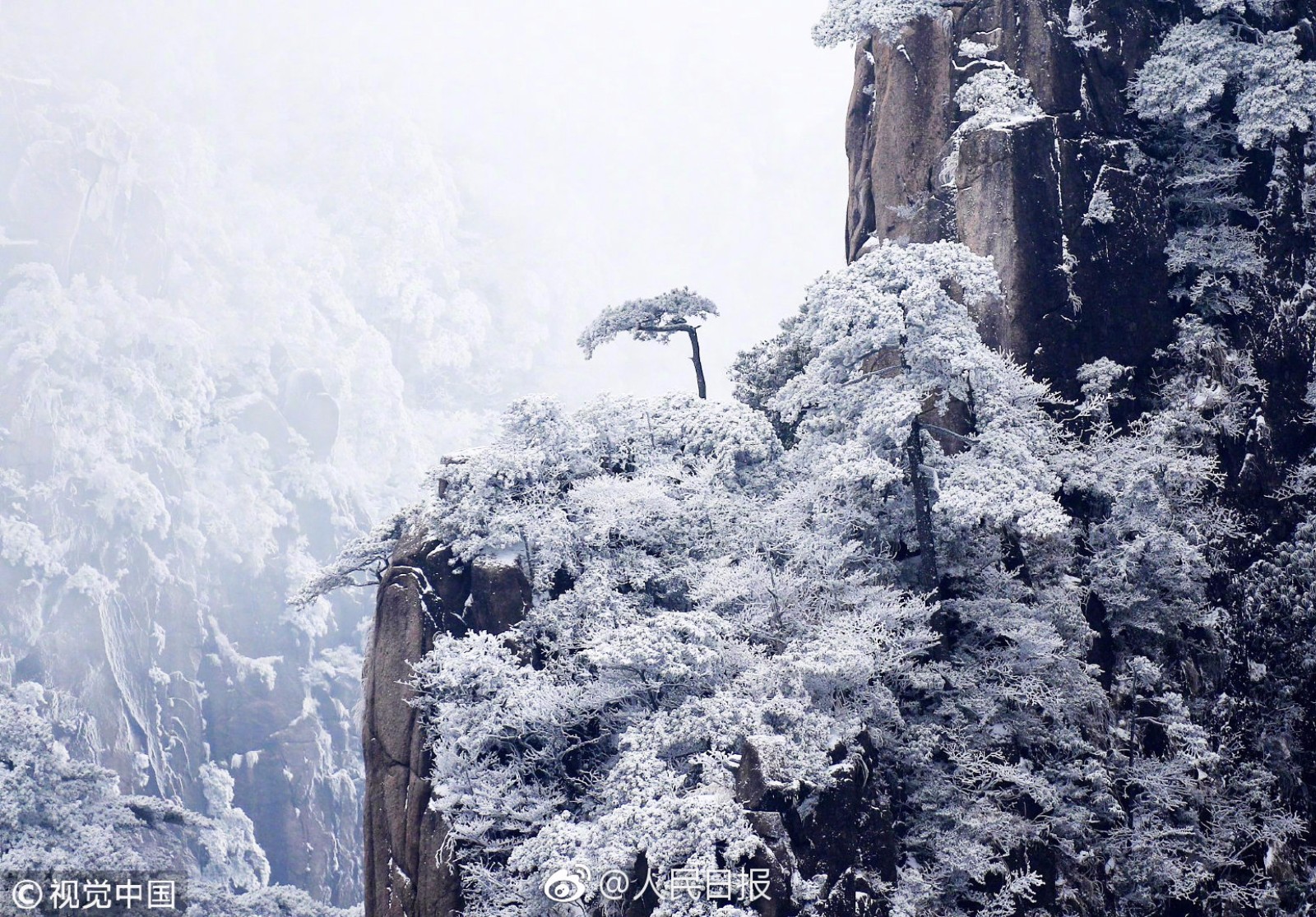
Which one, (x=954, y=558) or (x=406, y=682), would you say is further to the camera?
(x=406, y=682)

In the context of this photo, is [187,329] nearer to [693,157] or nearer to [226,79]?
[226,79]

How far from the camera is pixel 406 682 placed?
2627cm

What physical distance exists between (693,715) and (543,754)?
3.92 meters

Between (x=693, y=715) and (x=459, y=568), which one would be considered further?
(x=459, y=568)

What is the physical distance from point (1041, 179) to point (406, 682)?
17.9m

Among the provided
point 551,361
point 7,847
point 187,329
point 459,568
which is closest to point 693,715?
point 459,568

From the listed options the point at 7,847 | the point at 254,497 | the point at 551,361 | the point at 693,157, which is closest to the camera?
the point at 7,847

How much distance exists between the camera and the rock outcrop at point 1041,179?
28297mm

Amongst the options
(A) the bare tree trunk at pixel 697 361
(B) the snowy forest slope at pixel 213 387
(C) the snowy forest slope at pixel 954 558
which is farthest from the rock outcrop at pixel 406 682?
(B) the snowy forest slope at pixel 213 387

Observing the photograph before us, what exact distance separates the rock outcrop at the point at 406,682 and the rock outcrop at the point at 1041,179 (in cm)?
1243

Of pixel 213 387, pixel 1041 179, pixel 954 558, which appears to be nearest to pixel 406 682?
pixel 954 558

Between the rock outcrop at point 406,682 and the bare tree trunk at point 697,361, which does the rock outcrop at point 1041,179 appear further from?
the rock outcrop at point 406,682

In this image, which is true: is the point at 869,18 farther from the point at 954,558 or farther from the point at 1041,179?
the point at 954,558

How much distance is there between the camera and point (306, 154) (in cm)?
15662
